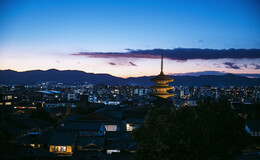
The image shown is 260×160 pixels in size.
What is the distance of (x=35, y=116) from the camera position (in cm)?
4081

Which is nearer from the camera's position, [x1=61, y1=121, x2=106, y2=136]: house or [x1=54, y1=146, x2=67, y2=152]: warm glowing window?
[x1=54, y1=146, x2=67, y2=152]: warm glowing window

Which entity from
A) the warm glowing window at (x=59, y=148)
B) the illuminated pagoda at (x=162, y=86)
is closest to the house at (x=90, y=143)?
the warm glowing window at (x=59, y=148)

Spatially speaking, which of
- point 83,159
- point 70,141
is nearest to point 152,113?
point 83,159

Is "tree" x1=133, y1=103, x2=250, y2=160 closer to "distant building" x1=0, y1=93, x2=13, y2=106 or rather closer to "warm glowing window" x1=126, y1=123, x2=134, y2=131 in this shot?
"warm glowing window" x1=126, y1=123, x2=134, y2=131

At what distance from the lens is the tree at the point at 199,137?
41.7 feet

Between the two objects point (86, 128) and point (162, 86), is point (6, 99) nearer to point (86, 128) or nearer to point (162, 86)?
point (86, 128)

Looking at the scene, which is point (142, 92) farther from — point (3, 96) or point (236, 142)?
point (236, 142)

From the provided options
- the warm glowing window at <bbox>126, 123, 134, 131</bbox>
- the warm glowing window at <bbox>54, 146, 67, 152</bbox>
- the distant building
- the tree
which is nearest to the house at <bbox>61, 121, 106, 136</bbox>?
the warm glowing window at <bbox>54, 146, 67, 152</bbox>

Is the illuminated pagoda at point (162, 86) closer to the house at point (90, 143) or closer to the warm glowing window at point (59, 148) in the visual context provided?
the house at point (90, 143)

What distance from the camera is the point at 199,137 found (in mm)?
12766

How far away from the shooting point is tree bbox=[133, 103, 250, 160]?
1270 centimetres

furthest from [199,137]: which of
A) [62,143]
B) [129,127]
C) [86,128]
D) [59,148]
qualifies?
[129,127]

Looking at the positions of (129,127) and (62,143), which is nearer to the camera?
(62,143)

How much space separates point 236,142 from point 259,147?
991cm
